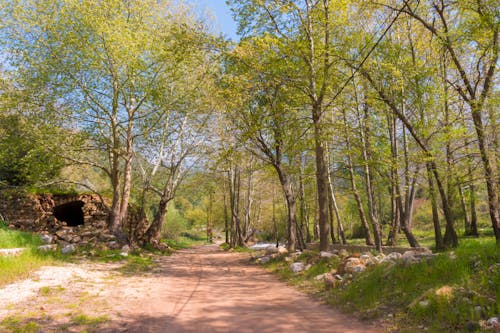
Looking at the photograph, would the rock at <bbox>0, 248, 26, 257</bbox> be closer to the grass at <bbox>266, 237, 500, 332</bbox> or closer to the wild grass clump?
the grass at <bbox>266, 237, 500, 332</bbox>

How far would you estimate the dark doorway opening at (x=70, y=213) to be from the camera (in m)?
18.5

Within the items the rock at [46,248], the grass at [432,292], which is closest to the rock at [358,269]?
the grass at [432,292]

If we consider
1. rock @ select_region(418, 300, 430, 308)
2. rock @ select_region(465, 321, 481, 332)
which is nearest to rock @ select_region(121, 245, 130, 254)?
rock @ select_region(418, 300, 430, 308)

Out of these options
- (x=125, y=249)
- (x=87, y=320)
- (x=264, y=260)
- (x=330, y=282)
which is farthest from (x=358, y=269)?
(x=125, y=249)

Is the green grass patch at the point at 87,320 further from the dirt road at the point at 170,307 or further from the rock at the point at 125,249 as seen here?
the rock at the point at 125,249

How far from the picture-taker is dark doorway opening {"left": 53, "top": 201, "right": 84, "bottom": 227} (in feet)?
60.6

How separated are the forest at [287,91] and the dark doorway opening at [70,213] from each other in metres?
1.24

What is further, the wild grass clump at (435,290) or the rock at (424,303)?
the rock at (424,303)

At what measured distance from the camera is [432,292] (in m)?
5.18

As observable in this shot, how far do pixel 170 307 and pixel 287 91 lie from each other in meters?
9.03

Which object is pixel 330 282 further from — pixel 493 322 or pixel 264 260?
pixel 264 260

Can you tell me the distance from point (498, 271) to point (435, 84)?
828 centimetres

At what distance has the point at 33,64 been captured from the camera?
14.0m

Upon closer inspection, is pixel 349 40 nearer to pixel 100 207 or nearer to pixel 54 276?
pixel 54 276
